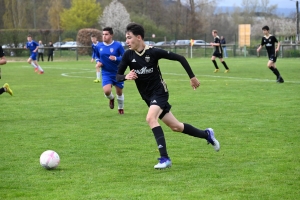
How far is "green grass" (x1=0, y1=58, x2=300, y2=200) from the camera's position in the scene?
6.07 m

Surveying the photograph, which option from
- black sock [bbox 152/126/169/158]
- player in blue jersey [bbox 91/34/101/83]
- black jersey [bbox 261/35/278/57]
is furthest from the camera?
black jersey [bbox 261/35/278/57]

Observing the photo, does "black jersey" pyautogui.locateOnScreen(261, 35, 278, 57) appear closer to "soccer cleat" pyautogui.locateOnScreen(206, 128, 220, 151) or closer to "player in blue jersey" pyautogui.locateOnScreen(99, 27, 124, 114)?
"player in blue jersey" pyautogui.locateOnScreen(99, 27, 124, 114)

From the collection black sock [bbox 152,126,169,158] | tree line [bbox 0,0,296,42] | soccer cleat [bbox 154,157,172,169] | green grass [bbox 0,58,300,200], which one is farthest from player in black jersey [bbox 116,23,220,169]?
tree line [bbox 0,0,296,42]

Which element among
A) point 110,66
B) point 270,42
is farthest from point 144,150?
point 270,42

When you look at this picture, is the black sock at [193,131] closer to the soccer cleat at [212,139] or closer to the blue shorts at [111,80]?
the soccer cleat at [212,139]

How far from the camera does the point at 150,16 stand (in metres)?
80.3

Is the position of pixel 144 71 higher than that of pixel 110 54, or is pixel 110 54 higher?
pixel 110 54

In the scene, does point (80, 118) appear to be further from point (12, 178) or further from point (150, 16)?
point (150, 16)

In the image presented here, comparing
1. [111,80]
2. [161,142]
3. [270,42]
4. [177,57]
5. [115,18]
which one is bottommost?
[161,142]

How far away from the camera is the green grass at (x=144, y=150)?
6.07m

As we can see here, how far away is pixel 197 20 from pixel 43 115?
61052 mm

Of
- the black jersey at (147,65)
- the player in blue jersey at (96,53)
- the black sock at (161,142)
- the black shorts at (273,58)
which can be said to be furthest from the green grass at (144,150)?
the black shorts at (273,58)

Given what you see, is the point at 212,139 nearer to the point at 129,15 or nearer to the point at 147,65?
the point at 147,65

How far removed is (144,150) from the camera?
8.37 meters
